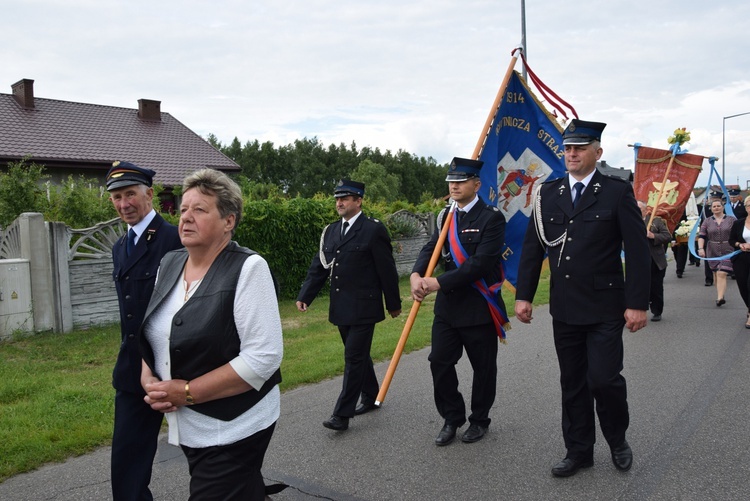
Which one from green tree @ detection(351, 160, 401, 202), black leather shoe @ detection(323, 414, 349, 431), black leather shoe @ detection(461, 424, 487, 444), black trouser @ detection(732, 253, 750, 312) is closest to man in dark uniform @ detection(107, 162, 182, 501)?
black leather shoe @ detection(323, 414, 349, 431)

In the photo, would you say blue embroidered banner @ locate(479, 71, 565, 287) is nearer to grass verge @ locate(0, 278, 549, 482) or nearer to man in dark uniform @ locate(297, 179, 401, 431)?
man in dark uniform @ locate(297, 179, 401, 431)

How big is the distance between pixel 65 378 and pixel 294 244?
6389 millimetres

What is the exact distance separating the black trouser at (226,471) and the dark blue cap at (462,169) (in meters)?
2.85

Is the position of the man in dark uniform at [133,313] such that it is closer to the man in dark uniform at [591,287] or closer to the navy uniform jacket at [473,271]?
the navy uniform jacket at [473,271]

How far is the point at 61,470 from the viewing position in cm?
448

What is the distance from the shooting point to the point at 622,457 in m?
4.26

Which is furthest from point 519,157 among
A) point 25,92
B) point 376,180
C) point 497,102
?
point 376,180

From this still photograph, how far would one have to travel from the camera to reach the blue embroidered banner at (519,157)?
5.87m

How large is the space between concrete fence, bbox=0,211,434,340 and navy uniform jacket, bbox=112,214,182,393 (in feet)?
20.3

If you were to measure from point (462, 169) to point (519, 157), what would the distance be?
1268 millimetres

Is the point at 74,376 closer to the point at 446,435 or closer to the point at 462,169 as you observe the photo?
the point at 446,435

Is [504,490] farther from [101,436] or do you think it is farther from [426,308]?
[426,308]

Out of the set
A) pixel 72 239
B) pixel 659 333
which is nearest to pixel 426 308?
pixel 659 333

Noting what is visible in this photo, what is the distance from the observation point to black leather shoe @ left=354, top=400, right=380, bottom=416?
5672 mm
